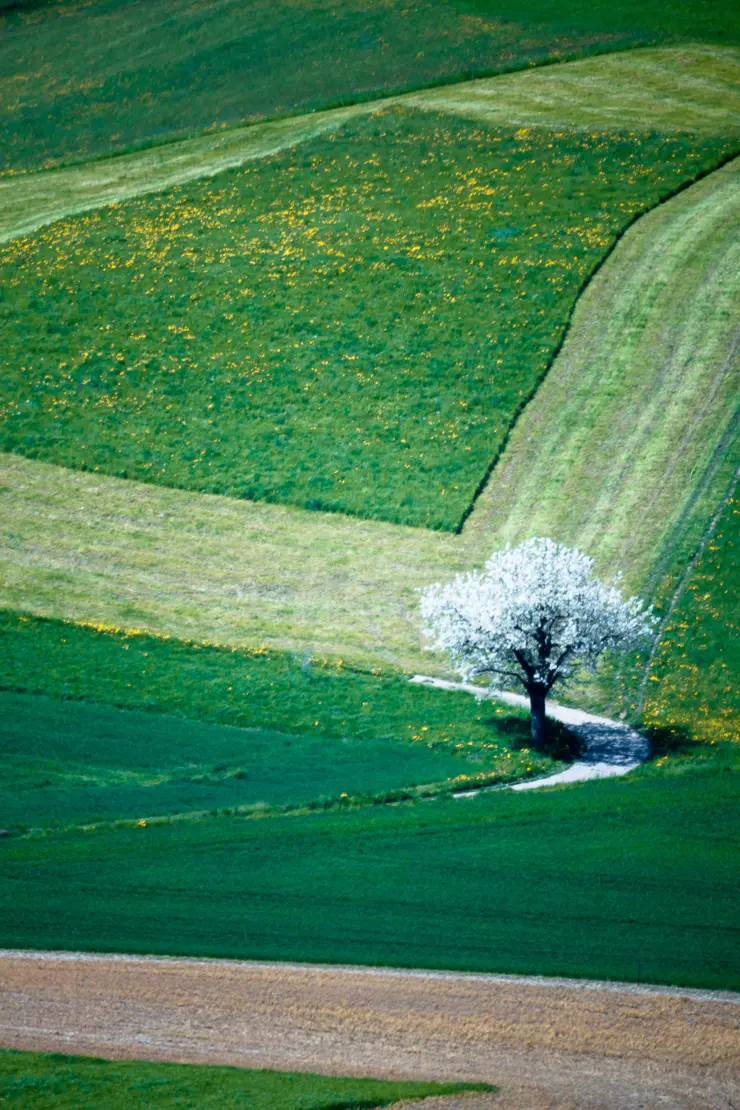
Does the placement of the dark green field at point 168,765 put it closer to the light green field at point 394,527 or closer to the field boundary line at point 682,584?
the light green field at point 394,527

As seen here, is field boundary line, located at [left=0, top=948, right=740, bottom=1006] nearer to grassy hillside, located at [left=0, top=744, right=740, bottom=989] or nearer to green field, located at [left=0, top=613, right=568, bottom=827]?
grassy hillside, located at [left=0, top=744, right=740, bottom=989]

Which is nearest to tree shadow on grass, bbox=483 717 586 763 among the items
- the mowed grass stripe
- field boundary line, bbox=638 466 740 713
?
field boundary line, bbox=638 466 740 713

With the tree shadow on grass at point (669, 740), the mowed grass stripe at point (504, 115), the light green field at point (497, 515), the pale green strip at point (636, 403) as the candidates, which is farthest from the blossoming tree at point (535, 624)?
the mowed grass stripe at point (504, 115)

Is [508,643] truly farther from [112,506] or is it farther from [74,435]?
[74,435]

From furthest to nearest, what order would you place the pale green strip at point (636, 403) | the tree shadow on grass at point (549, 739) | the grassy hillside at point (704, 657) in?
1. the pale green strip at point (636, 403)
2. the grassy hillside at point (704, 657)
3. the tree shadow on grass at point (549, 739)

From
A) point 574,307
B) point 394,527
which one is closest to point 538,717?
point 394,527

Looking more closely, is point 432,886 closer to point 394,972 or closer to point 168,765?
point 394,972
